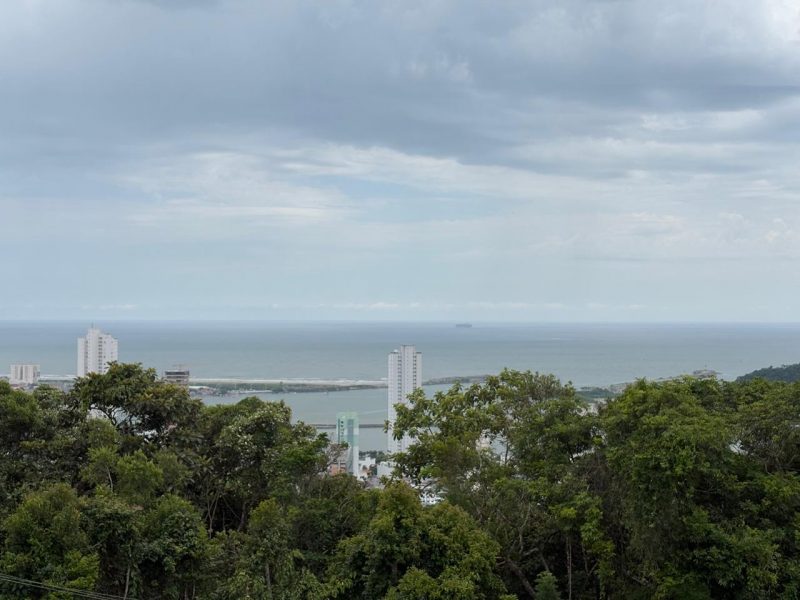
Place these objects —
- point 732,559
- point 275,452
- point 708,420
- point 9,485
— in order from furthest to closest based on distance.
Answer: point 275,452 → point 9,485 → point 708,420 → point 732,559

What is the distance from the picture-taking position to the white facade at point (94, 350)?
55.6 metres

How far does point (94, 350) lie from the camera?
55.8 metres

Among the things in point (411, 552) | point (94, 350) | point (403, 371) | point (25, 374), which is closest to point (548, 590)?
point (411, 552)

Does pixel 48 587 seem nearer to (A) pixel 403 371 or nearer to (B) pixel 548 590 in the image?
(B) pixel 548 590

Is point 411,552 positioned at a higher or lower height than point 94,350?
higher

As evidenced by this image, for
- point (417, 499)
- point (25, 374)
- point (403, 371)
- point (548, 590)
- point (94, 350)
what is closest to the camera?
point (548, 590)

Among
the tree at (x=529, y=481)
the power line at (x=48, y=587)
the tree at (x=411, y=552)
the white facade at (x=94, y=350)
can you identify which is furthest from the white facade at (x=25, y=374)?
the tree at (x=411, y=552)

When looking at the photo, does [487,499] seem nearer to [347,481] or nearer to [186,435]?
[347,481]

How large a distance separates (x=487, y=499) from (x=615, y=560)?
6.01 feet

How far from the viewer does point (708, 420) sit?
841 cm

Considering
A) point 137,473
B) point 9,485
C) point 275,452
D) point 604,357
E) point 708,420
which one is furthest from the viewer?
point 604,357

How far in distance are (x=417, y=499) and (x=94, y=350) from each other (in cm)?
5237

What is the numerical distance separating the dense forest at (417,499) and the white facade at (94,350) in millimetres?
47533

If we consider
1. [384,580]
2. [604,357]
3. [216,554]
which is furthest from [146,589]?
[604,357]
